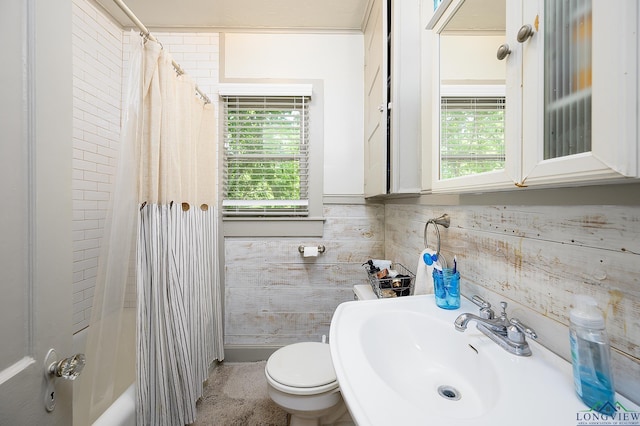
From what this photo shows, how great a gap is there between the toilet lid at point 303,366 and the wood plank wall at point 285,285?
523 mm

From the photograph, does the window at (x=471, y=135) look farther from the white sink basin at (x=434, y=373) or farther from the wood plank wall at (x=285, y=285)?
the wood plank wall at (x=285, y=285)

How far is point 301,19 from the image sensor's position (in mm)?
1854

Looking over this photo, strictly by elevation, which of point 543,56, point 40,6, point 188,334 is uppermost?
point 40,6

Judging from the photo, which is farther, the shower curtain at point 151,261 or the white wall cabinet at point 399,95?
the white wall cabinet at point 399,95

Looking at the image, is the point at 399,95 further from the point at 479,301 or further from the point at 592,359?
the point at 592,359

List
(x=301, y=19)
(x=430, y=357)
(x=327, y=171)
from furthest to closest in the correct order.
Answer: (x=327, y=171) → (x=301, y=19) → (x=430, y=357)

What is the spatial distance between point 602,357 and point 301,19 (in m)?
2.33

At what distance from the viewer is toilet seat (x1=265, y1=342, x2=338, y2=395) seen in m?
1.13

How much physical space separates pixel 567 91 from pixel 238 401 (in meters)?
2.04

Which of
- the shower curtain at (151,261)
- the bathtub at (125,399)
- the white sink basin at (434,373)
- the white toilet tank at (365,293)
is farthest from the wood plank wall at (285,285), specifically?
the white sink basin at (434,373)

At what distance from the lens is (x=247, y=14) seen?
1.80m

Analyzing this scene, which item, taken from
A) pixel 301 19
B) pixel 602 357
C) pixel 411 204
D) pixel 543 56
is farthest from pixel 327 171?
pixel 602 357

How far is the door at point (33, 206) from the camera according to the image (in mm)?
510

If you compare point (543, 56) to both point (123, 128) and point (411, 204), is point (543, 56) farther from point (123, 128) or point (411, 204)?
point (123, 128)
